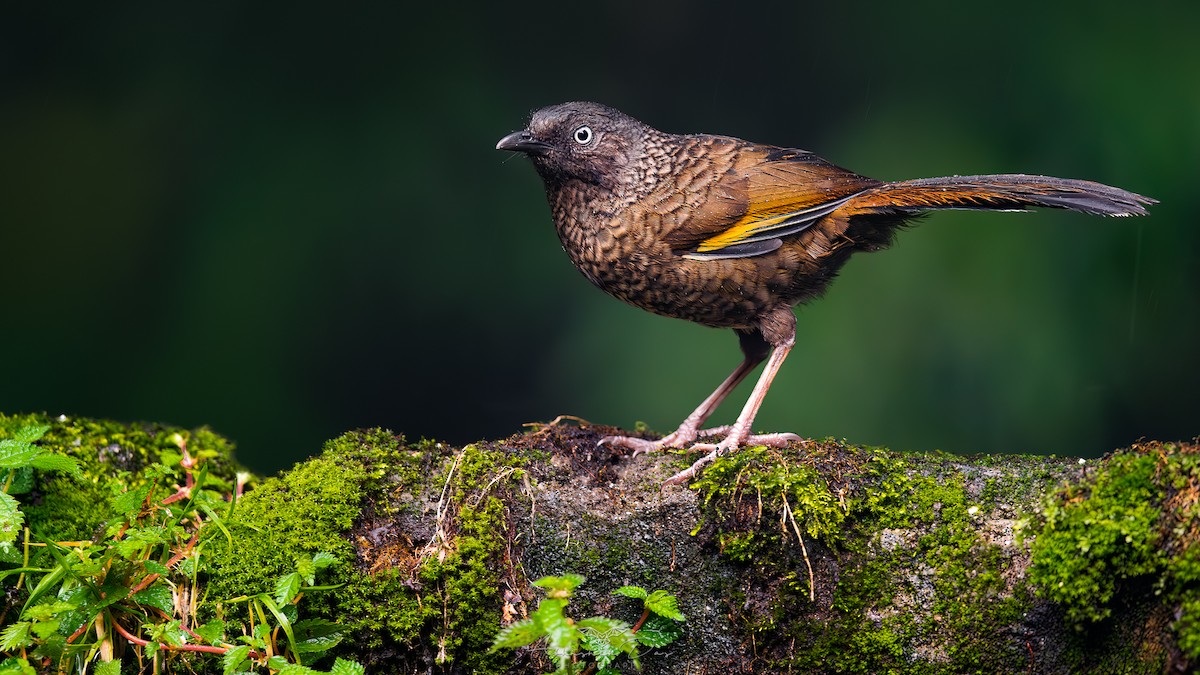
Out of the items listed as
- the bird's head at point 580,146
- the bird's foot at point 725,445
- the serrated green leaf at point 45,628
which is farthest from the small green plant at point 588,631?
the bird's head at point 580,146

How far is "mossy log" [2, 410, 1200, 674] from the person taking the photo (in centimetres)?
233

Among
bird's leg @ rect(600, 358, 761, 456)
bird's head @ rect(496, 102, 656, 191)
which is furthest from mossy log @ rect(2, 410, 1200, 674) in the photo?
bird's head @ rect(496, 102, 656, 191)

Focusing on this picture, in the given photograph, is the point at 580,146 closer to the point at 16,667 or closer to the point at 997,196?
the point at 997,196

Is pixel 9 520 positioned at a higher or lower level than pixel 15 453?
lower

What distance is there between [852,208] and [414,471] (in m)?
1.66

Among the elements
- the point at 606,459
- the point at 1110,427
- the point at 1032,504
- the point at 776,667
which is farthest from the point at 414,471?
the point at 1110,427

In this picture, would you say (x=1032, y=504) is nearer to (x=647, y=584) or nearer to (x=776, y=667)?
(x=776, y=667)

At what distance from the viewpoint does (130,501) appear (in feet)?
7.99

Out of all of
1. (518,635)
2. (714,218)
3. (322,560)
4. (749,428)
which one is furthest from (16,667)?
(714,218)

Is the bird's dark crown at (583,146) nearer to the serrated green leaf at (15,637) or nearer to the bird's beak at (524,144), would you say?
the bird's beak at (524,144)

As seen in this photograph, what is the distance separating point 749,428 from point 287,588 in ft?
4.86

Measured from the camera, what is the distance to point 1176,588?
204 centimetres

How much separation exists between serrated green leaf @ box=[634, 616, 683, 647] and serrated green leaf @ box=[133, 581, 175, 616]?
108cm

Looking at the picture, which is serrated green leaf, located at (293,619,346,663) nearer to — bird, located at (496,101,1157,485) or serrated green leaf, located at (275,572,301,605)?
serrated green leaf, located at (275,572,301,605)
